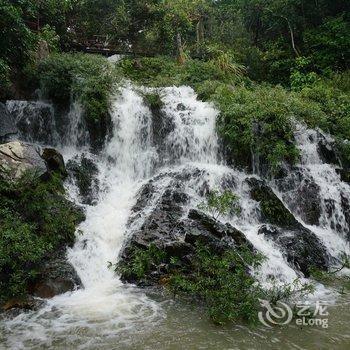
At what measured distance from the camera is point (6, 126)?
1112cm

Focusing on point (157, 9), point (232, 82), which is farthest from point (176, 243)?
point (157, 9)

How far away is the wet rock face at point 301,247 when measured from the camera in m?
8.72

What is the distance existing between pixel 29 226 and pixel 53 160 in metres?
3.18

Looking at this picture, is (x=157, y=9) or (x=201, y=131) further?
(x=157, y=9)

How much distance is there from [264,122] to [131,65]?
838 centimetres

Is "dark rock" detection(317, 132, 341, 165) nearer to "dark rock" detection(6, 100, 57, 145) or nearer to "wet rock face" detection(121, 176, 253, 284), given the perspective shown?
"wet rock face" detection(121, 176, 253, 284)

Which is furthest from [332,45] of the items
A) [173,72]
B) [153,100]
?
[153,100]

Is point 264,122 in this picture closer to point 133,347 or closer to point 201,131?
point 201,131

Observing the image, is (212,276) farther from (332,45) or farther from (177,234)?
(332,45)

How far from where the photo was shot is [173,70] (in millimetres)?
17344

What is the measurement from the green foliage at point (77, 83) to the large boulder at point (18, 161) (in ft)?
9.87

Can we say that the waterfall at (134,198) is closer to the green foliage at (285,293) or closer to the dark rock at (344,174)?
the dark rock at (344,174)

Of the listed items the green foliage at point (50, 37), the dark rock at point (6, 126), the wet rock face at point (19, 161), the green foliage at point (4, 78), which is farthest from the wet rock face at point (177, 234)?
the green foliage at point (50, 37)

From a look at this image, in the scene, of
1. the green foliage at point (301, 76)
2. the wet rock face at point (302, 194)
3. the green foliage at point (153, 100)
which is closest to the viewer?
the wet rock face at point (302, 194)
